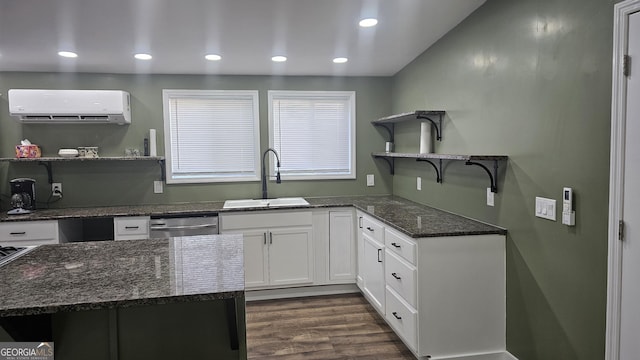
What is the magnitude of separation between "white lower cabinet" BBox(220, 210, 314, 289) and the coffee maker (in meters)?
1.75

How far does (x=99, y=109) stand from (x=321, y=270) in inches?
99.7

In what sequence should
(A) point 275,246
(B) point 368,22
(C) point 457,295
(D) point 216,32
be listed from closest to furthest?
1. (C) point 457,295
2. (B) point 368,22
3. (D) point 216,32
4. (A) point 275,246

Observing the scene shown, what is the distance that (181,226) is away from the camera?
361 centimetres

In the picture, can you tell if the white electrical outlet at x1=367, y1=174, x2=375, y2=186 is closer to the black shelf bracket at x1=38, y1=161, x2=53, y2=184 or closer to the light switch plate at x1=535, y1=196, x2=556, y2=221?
the light switch plate at x1=535, y1=196, x2=556, y2=221

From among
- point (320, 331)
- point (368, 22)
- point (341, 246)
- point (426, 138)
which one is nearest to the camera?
point (368, 22)

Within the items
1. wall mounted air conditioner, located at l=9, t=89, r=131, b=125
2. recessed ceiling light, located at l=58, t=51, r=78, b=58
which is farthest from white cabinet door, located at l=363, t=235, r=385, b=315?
recessed ceiling light, located at l=58, t=51, r=78, b=58

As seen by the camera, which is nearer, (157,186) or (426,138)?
(426,138)

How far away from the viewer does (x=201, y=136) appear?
13.8ft

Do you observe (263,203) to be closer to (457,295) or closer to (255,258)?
(255,258)

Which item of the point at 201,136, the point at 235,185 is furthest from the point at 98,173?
the point at 235,185

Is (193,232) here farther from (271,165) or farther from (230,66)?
(230,66)

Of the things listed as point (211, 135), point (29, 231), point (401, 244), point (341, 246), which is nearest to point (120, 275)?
point (401, 244)

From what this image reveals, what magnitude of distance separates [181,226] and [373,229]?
1.69m

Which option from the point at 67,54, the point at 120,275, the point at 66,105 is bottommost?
the point at 120,275
